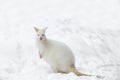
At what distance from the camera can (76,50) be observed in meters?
11.0

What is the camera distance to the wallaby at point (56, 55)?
30.1 ft

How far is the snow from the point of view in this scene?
31.5 feet

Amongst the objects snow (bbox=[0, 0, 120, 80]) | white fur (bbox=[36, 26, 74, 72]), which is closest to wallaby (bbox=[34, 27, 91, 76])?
white fur (bbox=[36, 26, 74, 72])

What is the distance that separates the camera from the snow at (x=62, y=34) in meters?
9.59

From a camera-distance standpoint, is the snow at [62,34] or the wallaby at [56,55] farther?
the snow at [62,34]

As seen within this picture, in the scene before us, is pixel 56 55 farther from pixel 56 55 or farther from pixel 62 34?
pixel 62 34

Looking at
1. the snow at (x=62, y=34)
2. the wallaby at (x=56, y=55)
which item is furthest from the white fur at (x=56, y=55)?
the snow at (x=62, y=34)

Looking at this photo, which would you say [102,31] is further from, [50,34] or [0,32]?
[0,32]

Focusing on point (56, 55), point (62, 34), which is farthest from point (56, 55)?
point (62, 34)

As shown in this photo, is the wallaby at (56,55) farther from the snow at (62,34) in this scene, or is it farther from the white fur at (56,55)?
the snow at (62,34)

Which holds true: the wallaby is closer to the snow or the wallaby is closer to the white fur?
the white fur

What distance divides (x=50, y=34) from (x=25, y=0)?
3709 mm

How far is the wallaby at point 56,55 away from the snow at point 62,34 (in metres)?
0.24

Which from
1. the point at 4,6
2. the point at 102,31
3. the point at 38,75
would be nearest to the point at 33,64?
the point at 38,75
